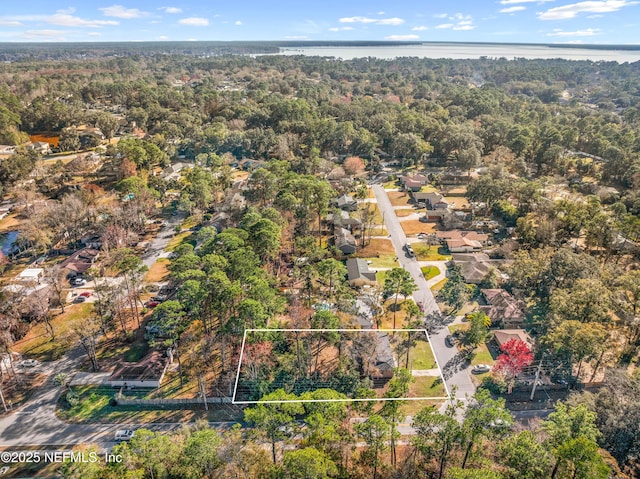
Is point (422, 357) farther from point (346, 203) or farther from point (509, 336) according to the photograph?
point (346, 203)

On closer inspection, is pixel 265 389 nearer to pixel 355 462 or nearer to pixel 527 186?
pixel 355 462

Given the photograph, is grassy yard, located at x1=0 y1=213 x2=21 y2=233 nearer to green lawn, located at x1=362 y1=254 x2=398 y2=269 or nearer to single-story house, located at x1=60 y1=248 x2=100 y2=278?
single-story house, located at x1=60 y1=248 x2=100 y2=278

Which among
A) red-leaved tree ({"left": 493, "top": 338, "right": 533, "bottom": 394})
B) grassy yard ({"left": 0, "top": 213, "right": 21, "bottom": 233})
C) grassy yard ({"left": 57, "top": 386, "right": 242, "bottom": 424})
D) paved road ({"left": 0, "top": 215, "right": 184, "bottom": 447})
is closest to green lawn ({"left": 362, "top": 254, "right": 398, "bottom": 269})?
red-leaved tree ({"left": 493, "top": 338, "right": 533, "bottom": 394})

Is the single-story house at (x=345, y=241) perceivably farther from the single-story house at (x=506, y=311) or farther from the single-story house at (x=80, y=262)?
the single-story house at (x=80, y=262)

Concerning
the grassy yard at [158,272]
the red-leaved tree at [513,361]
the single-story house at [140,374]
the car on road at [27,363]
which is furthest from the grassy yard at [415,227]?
the car on road at [27,363]

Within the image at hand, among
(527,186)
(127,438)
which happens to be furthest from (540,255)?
(127,438)

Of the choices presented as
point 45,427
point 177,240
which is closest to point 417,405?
point 45,427

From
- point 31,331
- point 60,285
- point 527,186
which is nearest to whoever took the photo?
point 31,331
